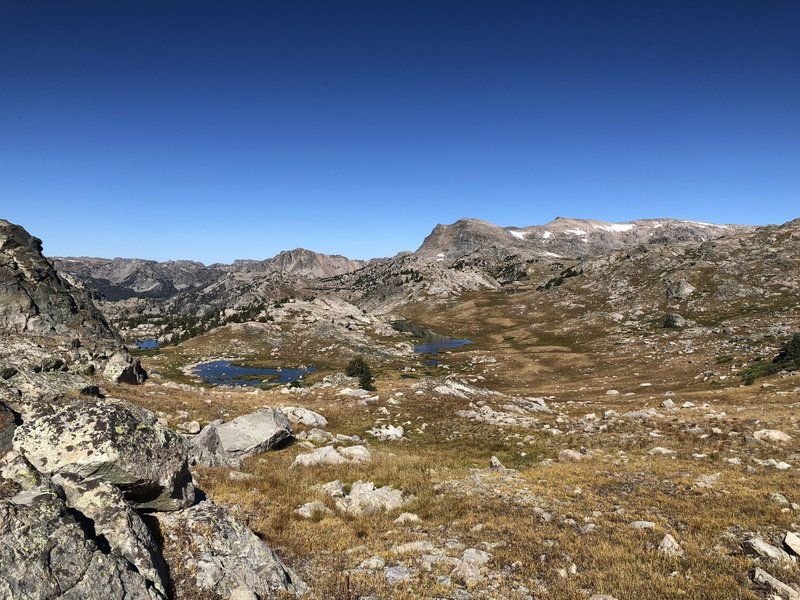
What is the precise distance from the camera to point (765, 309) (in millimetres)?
116562

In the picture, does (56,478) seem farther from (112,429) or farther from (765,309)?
(765,309)

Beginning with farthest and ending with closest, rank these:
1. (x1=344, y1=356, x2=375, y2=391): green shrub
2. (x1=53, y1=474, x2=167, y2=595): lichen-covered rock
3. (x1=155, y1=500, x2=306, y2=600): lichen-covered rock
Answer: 1. (x1=344, y1=356, x2=375, y2=391): green shrub
2. (x1=155, y1=500, x2=306, y2=600): lichen-covered rock
3. (x1=53, y1=474, x2=167, y2=595): lichen-covered rock

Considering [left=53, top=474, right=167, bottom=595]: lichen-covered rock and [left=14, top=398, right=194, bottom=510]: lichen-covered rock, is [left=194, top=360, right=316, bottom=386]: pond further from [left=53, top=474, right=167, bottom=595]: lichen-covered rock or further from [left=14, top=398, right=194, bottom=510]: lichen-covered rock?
Result: [left=53, top=474, right=167, bottom=595]: lichen-covered rock

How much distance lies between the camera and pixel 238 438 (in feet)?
77.3

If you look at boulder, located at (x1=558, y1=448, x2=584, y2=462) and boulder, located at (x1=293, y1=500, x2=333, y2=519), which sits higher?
boulder, located at (x1=293, y1=500, x2=333, y2=519)

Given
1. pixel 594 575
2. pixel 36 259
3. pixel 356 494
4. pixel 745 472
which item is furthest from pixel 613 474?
pixel 36 259

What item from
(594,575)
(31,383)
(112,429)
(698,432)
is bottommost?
(698,432)

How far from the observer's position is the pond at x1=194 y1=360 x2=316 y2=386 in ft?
366

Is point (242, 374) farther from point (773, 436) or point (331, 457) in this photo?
point (773, 436)

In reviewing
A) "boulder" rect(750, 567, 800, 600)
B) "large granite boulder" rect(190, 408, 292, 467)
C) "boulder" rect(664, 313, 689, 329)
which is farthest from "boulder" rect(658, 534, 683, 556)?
"boulder" rect(664, 313, 689, 329)

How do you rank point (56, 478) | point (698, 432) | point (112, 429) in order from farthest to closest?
point (698, 432) → point (112, 429) → point (56, 478)

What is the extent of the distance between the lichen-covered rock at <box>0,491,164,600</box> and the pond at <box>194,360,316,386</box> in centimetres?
10404

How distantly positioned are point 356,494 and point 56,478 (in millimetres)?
10477

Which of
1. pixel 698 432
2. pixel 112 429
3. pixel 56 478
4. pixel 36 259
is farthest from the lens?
pixel 36 259
